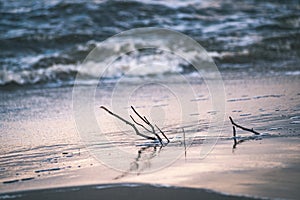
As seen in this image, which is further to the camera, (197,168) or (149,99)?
(149,99)

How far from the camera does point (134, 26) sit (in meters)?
10.8

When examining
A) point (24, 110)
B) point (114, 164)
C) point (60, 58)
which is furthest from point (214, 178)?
point (60, 58)

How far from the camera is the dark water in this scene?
7859 mm

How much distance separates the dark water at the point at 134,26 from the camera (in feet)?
25.8

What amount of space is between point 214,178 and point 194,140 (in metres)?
0.85

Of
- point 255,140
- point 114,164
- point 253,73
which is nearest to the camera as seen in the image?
point 114,164

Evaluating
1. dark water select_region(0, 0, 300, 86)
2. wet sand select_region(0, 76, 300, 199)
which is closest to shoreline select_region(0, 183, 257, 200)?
wet sand select_region(0, 76, 300, 199)

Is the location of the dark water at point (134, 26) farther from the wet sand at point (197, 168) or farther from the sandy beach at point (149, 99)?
the wet sand at point (197, 168)

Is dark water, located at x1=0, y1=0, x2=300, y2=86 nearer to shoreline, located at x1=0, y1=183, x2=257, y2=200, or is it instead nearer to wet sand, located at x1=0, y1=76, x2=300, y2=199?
wet sand, located at x1=0, y1=76, x2=300, y2=199

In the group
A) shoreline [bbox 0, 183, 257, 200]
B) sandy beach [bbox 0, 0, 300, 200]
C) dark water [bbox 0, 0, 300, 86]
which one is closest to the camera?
shoreline [bbox 0, 183, 257, 200]

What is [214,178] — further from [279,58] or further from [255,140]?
[279,58]

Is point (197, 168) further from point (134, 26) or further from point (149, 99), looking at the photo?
point (134, 26)

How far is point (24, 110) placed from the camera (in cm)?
482

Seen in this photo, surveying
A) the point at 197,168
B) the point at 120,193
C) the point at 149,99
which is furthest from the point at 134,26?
the point at 120,193
